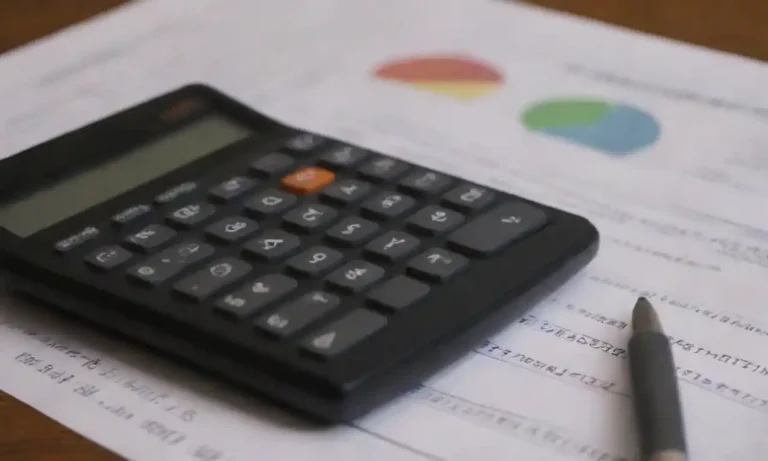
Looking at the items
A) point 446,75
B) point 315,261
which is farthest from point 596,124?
point 315,261

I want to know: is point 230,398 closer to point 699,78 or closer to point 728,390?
point 728,390

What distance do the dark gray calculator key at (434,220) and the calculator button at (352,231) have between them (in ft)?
0.05

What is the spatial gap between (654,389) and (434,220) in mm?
97

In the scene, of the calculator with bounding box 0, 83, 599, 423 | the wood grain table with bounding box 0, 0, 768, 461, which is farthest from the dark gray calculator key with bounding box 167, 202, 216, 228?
the wood grain table with bounding box 0, 0, 768, 461

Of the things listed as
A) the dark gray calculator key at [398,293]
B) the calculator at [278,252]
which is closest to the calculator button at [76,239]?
the calculator at [278,252]

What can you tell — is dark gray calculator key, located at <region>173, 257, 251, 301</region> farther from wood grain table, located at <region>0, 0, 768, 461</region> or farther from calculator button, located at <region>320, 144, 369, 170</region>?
wood grain table, located at <region>0, 0, 768, 461</region>

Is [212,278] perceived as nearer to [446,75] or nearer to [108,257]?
[108,257]

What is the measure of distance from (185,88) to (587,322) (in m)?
0.21

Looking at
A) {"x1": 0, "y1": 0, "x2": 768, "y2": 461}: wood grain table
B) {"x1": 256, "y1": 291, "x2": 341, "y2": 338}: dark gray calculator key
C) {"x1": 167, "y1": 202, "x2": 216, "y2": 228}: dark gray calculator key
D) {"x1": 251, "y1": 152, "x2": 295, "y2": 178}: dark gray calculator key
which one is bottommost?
{"x1": 0, "y1": 0, "x2": 768, "y2": 461}: wood grain table

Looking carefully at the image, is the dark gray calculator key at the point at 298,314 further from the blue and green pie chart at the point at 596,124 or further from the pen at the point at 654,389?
the blue and green pie chart at the point at 596,124

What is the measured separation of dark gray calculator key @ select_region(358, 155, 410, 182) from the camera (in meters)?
0.37

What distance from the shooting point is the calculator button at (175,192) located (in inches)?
14.1

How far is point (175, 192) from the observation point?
36cm

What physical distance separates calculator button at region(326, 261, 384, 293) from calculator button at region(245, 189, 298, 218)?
0.16 feet
